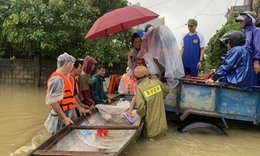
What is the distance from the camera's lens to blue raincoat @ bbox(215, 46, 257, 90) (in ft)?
14.1

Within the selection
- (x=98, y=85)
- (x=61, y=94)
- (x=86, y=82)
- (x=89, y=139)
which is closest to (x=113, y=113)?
(x=98, y=85)

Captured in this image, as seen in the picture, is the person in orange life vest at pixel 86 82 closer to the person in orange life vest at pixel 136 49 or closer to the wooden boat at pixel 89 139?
the wooden boat at pixel 89 139

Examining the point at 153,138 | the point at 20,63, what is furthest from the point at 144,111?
the point at 20,63

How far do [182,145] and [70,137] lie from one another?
6.29ft

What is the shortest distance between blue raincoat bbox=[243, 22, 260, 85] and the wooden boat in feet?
7.46

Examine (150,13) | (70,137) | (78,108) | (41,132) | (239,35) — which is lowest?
(41,132)

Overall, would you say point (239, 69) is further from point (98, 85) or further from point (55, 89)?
point (55, 89)

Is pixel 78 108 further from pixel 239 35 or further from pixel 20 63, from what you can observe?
pixel 20 63

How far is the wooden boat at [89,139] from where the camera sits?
3.15 metres

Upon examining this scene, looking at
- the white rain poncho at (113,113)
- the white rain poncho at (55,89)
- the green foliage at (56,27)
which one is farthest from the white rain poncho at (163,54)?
the green foliage at (56,27)

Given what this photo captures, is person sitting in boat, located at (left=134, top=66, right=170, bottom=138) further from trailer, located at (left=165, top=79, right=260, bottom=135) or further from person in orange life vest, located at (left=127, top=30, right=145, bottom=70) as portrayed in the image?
person in orange life vest, located at (left=127, top=30, right=145, bottom=70)

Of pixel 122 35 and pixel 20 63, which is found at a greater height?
pixel 122 35

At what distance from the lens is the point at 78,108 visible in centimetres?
434

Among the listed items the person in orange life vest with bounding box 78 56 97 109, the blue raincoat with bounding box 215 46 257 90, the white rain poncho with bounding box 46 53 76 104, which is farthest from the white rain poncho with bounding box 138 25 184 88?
the white rain poncho with bounding box 46 53 76 104
